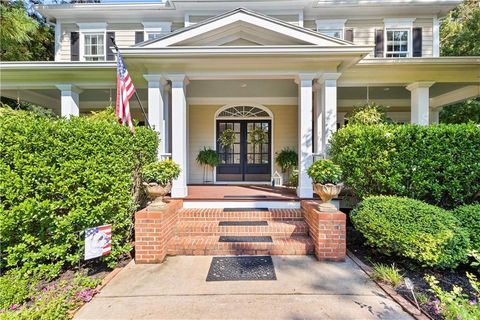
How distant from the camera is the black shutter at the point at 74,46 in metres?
8.35

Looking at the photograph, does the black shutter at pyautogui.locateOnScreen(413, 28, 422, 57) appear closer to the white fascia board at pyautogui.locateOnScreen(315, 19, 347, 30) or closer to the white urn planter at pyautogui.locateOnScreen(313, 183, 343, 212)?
the white fascia board at pyautogui.locateOnScreen(315, 19, 347, 30)

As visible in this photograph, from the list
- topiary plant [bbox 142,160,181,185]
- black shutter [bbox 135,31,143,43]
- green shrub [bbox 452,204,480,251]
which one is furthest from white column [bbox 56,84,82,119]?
green shrub [bbox 452,204,480,251]

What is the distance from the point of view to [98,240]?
11.0ft

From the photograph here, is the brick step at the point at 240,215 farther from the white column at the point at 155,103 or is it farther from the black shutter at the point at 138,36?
the black shutter at the point at 138,36

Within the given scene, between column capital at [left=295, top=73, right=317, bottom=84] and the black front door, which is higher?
column capital at [left=295, top=73, right=317, bottom=84]

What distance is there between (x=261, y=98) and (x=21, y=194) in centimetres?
673

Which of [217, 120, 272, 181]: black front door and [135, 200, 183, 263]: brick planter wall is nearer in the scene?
[135, 200, 183, 263]: brick planter wall

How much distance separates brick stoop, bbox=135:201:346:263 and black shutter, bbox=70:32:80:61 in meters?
7.35

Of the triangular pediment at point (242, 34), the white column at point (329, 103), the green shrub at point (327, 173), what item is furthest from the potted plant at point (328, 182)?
the triangular pediment at point (242, 34)

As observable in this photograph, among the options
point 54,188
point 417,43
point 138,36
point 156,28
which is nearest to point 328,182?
point 54,188

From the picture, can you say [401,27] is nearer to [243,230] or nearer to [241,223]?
[241,223]

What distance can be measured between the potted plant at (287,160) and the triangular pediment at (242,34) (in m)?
3.58

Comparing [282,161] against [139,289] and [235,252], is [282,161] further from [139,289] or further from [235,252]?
[139,289]

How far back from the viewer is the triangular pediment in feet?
16.9
